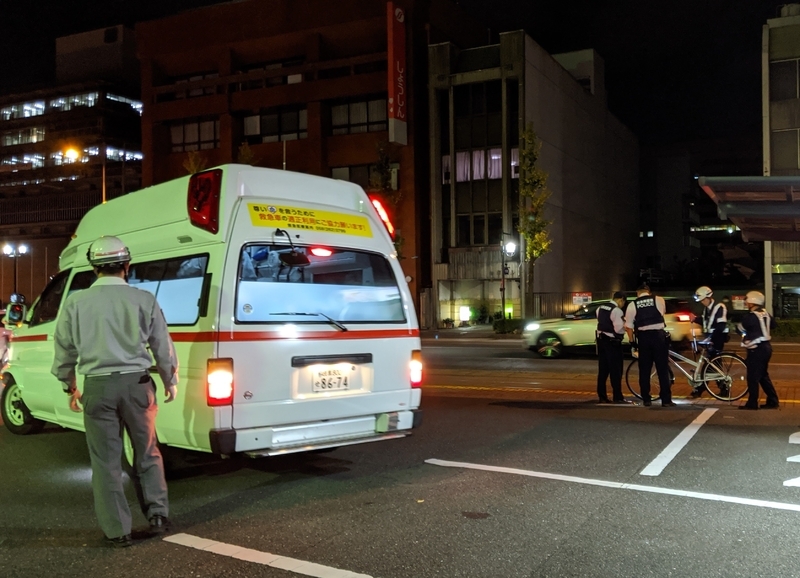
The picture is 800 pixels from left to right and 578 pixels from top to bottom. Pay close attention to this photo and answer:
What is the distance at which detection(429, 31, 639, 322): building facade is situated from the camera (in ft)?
126

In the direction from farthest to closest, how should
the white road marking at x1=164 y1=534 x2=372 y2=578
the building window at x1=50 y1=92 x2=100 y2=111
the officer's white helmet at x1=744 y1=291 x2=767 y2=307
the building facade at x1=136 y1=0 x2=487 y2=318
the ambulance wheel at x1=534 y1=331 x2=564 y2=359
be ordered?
the building window at x1=50 y1=92 x2=100 y2=111, the building facade at x1=136 y1=0 x2=487 y2=318, the ambulance wheel at x1=534 y1=331 x2=564 y2=359, the officer's white helmet at x1=744 y1=291 x2=767 y2=307, the white road marking at x1=164 y1=534 x2=372 y2=578

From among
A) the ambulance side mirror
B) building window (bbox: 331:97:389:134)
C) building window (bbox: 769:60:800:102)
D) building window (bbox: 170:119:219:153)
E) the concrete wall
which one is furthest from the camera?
building window (bbox: 170:119:219:153)

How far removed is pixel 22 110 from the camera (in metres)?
70.0

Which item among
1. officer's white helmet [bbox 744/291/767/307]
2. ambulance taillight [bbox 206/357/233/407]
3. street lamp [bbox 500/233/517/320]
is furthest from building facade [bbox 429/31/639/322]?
ambulance taillight [bbox 206/357/233/407]

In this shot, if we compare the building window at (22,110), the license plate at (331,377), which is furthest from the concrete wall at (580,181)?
the building window at (22,110)

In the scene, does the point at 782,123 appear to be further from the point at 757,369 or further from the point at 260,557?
the point at 260,557

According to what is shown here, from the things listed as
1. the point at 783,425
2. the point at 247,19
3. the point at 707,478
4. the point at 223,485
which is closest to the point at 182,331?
the point at 223,485

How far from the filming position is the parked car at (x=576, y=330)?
1822 centimetres

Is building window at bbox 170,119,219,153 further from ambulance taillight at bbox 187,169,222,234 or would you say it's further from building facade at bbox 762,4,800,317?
ambulance taillight at bbox 187,169,222,234

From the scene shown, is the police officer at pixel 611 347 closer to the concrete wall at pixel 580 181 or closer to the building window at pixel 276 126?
the concrete wall at pixel 580 181

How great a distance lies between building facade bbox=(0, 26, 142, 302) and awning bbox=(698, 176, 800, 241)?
174 ft

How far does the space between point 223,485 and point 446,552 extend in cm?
255

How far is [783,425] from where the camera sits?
8.64 metres

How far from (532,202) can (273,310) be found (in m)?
31.1
